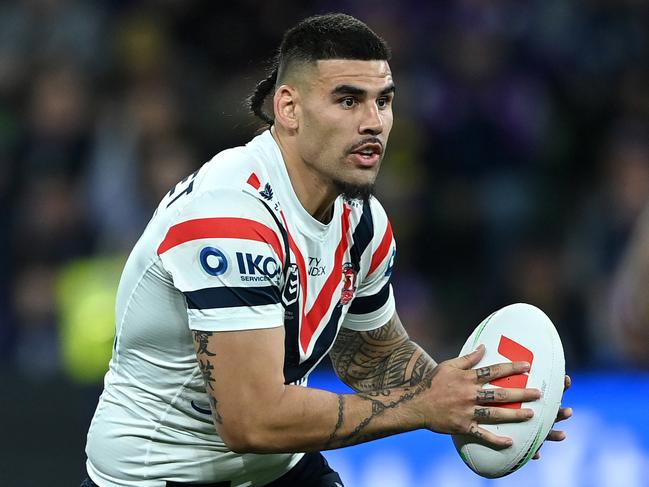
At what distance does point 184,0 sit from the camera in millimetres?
8945

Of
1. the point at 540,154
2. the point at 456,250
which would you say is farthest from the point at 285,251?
the point at 540,154

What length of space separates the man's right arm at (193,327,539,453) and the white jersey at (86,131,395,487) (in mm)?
77

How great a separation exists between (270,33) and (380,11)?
836 mm

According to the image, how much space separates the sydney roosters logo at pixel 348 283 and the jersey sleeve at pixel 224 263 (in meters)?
0.50

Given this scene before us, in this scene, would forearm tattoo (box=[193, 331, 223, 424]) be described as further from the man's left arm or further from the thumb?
the man's left arm

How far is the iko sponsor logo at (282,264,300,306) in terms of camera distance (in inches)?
141

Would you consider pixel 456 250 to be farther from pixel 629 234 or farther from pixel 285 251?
pixel 285 251

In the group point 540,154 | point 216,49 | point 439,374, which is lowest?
point 439,374

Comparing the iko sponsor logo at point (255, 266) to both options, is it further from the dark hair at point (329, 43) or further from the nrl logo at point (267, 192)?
the dark hair at point (329, 43)

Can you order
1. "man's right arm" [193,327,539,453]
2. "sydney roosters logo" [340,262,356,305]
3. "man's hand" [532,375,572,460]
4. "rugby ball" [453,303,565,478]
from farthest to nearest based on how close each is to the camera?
1. "sydney roosters logo" [340,262,356,305]
2. "man's hand" [532,375,572,460]
3. "rugby ball" [453,303,565,478]
4. "man's right arm" [193,327,539,453]

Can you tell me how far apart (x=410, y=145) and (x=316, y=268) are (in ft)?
15.1

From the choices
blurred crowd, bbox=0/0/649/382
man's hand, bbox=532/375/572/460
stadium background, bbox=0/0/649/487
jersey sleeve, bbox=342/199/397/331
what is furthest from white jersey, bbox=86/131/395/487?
blurred crowd, bbox=0/0/649/382

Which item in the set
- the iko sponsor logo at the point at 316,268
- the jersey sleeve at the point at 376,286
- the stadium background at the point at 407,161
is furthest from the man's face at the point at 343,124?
the stadium background at the point at 407,161

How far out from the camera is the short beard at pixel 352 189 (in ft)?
12.2
